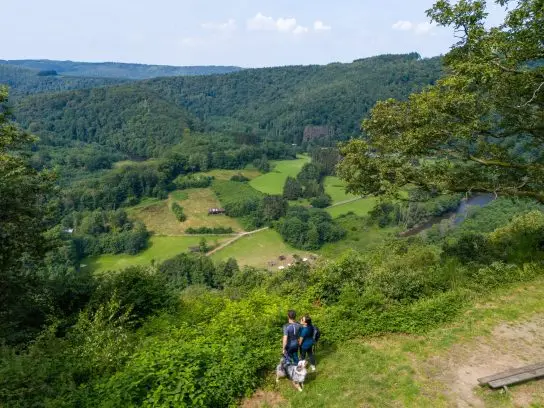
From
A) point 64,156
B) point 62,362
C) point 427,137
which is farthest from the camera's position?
point 64,156

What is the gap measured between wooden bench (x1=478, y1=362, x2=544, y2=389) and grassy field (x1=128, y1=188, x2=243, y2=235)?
8193 centimetres

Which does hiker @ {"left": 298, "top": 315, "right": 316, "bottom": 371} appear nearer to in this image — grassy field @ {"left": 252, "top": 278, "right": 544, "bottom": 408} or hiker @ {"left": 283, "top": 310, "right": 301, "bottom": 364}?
hiker @ {"left": 283, "top": 310, "right": 301, "bottom": 364}

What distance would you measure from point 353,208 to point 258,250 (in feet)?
101

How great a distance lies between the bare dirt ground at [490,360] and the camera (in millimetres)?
8203

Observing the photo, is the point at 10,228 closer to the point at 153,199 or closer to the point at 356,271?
the point at 356,271

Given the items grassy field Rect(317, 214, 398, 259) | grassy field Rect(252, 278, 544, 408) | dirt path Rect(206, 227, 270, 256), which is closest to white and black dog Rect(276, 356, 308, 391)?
grassy field Rect(252, 278, 544, 408)

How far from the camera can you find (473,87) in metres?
12.0

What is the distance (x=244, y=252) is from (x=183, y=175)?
55136 millimetres

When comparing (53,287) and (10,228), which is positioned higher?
(10,228)

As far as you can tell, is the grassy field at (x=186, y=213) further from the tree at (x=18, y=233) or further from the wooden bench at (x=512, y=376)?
the wooden bench at (x=512, y=376)

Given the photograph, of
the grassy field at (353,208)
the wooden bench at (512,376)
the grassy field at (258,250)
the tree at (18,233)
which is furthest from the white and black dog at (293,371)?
the grassy field at (353,208)

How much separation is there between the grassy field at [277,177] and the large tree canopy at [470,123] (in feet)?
306

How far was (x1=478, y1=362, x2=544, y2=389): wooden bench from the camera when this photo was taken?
8.20 m

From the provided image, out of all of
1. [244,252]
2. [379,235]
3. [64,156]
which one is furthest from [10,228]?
[64,156]
